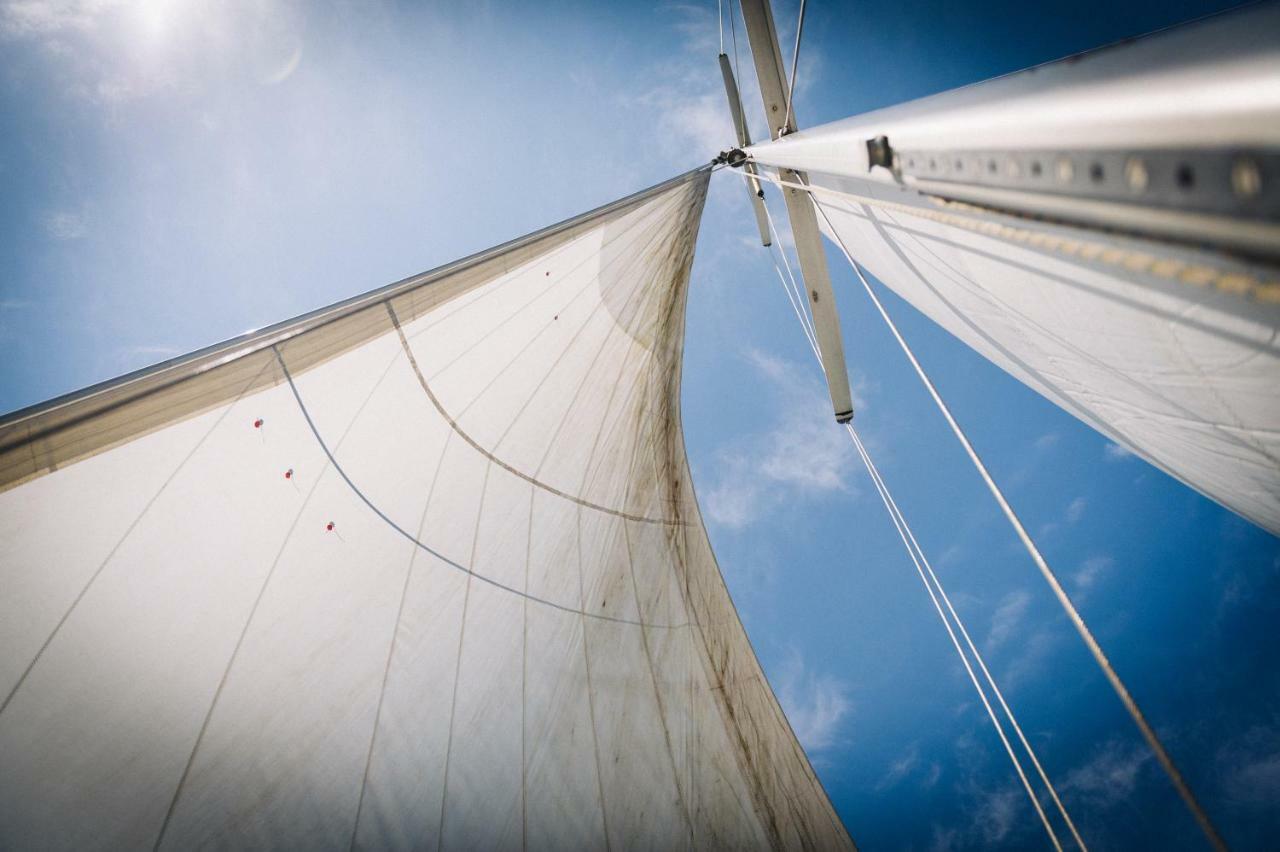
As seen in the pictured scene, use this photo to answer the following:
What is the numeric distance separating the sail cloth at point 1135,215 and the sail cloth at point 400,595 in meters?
2.34

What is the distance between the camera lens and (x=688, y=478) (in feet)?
17.0

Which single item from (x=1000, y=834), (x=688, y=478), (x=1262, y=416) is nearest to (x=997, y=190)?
(x=1262, y=416)

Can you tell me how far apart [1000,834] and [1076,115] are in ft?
74.4

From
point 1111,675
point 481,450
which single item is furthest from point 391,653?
point 1111,675

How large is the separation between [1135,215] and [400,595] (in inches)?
120

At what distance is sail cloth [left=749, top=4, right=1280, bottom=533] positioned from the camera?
0.47 metres

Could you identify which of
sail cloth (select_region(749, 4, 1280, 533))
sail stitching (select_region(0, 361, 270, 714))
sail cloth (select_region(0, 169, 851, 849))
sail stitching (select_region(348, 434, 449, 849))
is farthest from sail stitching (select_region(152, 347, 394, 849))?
sail cloth (select_region(749, 4, 1280, 533))

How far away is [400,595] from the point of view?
8.89 feet

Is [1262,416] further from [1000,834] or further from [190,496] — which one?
[1000,834]

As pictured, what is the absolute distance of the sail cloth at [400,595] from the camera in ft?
5.74

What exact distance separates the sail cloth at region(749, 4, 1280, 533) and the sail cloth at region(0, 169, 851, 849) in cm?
234

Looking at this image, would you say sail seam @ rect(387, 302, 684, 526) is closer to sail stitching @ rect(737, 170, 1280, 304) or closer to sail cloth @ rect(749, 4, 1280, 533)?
sail cloth @ rect(749, 4, 1280, 533)

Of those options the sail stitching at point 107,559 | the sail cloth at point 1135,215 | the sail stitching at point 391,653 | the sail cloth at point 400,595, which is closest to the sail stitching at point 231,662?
the sail cloth at point 400,595

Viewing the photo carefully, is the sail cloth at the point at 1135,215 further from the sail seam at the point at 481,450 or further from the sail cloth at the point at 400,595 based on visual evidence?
the sail cloth at the point at 400,595
